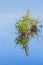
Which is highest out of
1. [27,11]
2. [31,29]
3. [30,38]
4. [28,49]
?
[27,11]

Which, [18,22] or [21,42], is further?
[18,22]

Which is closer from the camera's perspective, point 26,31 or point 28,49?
point 28,49

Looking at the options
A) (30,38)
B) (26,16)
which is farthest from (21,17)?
(30,38)

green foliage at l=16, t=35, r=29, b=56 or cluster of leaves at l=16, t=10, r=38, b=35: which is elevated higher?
cluster of leaves at l=16, t=10, r=38, b=35

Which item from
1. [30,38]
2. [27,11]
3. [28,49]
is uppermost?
[27,11]

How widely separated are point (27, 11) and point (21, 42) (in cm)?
58

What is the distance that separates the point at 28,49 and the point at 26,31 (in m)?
0.41

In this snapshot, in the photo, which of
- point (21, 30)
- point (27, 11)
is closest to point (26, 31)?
point (21, 30)

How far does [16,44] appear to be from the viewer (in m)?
3.00

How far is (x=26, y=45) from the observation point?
9.66ft

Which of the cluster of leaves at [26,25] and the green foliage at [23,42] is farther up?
the cluster of leaves at [26,25]

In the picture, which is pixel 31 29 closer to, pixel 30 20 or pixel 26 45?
pixel 30 20

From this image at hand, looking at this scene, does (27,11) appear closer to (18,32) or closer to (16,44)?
(18,32)

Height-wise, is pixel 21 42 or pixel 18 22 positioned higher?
pixel 18 22
